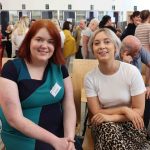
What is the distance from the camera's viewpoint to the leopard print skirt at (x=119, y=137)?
5.83ft

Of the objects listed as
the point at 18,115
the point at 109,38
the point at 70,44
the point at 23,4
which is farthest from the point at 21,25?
the point at 23,4

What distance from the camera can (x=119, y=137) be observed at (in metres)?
1.79

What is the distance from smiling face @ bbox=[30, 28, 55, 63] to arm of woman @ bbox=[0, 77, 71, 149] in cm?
22

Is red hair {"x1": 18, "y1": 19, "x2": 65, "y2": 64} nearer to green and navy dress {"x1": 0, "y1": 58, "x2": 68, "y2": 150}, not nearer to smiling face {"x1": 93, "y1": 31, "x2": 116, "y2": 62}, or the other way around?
green and navy dress {"x1": 0, "y1": 58, "x2": 68, "y2": 150}

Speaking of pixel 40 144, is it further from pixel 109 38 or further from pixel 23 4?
pixel 23 4

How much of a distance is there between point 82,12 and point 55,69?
1143 cm

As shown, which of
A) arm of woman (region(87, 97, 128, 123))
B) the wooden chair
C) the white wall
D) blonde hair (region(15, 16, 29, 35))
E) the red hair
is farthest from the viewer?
the white wall

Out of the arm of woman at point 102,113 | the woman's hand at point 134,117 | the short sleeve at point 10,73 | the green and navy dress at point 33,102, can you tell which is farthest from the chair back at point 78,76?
the short sleeve at point 10,73

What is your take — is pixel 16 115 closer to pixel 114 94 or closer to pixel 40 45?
pixel 40 45

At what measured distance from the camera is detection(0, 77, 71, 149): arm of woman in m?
1.58

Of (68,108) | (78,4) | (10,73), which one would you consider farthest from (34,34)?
(78,4)

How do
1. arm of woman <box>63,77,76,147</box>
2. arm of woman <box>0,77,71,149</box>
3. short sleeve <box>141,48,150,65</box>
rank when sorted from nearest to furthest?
arm of woman <box>0,77,71,149</box>
arm of woman <box>63,77,76,147</box>
short sleeve <box>141,48,150,65</box>

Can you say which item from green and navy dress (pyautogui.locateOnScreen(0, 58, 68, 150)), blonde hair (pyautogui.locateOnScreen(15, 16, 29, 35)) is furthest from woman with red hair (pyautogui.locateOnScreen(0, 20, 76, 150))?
blonde hair (pyautogui.locateOnScreen(15, 16, 29, 35))

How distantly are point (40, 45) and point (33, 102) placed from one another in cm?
33
